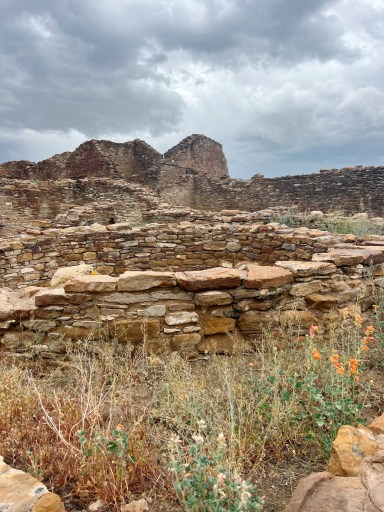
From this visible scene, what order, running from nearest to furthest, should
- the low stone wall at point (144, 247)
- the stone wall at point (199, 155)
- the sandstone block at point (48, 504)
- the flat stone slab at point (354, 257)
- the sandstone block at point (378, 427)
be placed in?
the sandstone block at point (48, 504) → the sandstone block at point (378, 427) → the flat stone slab at point (354, 257) → the low stone wall at point (144, 247) → the stone wall at point (199, 155)

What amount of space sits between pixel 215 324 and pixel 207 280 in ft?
1.61

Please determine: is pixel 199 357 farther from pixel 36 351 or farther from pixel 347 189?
pixel 347 189

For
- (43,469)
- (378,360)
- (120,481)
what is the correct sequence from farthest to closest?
(378,360)
(43,469)
(120,481)

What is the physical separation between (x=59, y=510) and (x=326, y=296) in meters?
3.30

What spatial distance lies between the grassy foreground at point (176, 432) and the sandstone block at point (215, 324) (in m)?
0.60

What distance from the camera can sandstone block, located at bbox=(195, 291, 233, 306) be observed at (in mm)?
3697

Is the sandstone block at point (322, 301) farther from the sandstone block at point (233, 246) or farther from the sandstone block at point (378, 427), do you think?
the sandstone block at point (233, 246)

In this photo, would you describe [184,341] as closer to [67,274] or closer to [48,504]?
[48,504]

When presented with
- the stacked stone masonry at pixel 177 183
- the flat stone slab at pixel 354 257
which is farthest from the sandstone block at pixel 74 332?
the stacked stone masonry at pixel 177 183

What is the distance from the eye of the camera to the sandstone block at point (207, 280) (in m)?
3.66

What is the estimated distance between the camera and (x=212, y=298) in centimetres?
371

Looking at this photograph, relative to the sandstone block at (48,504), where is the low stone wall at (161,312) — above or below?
above

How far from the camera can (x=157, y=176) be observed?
63.5 ft

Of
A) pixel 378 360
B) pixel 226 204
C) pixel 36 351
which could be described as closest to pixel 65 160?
pixel 226 204
